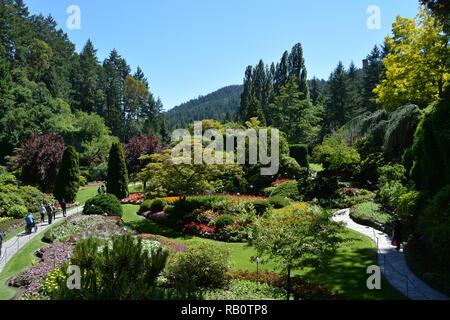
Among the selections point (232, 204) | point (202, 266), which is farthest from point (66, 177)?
point (202, 266)

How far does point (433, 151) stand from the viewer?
37.5 feet

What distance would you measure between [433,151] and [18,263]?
1720 centimetres

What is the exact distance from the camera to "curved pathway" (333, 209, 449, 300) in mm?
7434

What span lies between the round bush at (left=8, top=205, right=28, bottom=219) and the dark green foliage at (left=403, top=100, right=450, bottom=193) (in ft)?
72.5

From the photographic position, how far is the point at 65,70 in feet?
191

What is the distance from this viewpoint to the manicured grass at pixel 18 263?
8.14 m

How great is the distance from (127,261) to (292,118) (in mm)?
42681

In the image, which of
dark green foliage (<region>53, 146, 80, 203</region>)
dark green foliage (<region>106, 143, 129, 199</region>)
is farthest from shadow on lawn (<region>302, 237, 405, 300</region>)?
dark green foliage (<region>53, 146, 80, 203</region>)

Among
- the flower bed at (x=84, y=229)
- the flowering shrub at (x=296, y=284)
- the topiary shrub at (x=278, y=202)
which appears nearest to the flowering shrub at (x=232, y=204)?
the topiary shrub at (x=278, y=202)

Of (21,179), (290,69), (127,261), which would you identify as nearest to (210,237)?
(127,261)

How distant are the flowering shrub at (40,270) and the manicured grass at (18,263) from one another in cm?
30

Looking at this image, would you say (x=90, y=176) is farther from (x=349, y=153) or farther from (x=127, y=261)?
(x=127, y=261)

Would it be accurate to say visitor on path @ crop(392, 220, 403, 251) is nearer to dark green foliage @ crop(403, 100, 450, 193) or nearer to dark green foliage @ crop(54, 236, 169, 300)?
dark green foliage @ crop(403, 100, 450, 193)
